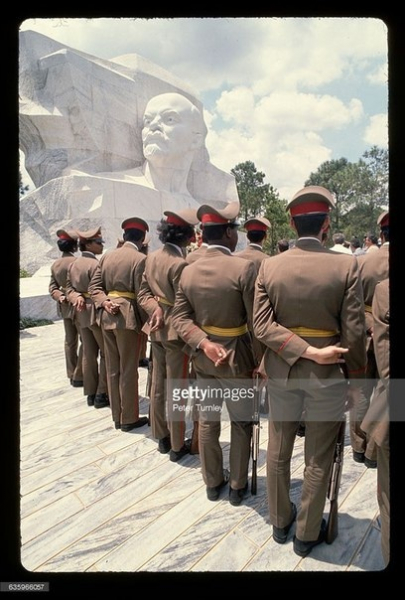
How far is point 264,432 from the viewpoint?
8.77 ft

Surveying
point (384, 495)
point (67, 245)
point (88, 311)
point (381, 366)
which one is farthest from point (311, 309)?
point (67, 245)

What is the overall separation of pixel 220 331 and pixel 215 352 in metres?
0.14

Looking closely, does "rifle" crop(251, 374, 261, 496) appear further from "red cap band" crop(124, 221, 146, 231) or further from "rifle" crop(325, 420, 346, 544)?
"red cap band" crop(124, 221, 146, 231)

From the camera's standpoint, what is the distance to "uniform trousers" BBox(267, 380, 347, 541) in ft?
4.93

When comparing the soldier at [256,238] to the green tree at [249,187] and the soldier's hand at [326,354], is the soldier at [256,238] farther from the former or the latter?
the soldier's hand at [326,354]

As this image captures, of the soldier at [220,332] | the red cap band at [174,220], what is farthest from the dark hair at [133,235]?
the soldier at [220,332]

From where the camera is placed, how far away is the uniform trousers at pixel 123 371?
2.73m

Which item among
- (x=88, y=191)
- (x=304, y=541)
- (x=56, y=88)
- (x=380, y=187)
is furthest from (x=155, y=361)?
(x=56, y=88)

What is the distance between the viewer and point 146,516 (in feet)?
5.95

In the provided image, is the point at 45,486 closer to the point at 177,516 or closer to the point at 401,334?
the point at 177,516

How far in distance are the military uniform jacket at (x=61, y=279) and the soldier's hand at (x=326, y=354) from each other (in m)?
2.79

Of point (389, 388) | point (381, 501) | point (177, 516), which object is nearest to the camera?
point (389, 388)

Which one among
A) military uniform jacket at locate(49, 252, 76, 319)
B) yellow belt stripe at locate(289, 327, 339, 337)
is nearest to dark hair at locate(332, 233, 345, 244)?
yellow belt stripe at locate(289, 327, 339, 337)
